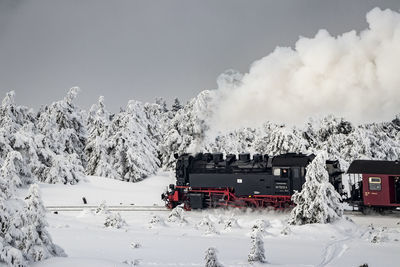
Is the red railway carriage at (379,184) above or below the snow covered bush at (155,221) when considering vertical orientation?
above

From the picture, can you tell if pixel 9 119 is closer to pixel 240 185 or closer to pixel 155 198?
pixel 155 198

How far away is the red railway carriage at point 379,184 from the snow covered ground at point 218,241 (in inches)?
35.9

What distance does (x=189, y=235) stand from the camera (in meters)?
19.8

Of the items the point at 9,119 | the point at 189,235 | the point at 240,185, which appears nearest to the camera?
the point at 189,235

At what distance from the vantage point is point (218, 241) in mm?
17672

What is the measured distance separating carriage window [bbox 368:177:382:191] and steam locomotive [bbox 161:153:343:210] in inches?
89.3

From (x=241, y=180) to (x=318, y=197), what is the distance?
6554 millimetres

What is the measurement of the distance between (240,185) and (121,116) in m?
21.3

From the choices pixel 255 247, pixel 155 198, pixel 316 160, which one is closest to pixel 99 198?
pixel 155 198

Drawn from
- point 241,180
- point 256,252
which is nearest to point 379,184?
point 241,180

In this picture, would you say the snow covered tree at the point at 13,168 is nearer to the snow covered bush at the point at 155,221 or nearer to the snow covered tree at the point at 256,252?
the snow covered bush at the point at 155,221

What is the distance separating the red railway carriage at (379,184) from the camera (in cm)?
2391

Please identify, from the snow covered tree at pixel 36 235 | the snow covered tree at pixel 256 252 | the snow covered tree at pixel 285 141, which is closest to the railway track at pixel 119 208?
the snow covered tree at pixel 256 252

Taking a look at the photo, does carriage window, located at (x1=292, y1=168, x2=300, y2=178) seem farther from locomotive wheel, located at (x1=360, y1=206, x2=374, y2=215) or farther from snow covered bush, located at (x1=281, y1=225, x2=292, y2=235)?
snow covered bush, located at (x1=281, y1=225, x2=292, y2=235)
